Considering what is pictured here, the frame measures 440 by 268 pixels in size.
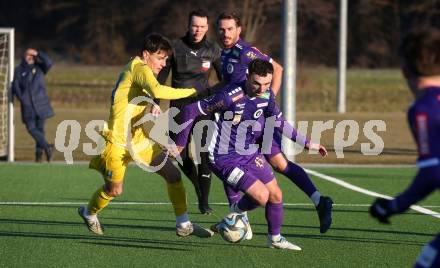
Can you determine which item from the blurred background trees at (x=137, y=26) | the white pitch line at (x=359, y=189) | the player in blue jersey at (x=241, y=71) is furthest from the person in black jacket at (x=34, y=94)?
the blurred background trees at (x=137, y=26)

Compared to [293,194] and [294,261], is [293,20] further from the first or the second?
[294,261]

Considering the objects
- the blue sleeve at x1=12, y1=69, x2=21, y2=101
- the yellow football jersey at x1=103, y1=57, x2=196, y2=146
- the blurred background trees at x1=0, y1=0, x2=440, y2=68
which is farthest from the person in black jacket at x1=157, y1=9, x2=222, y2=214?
the blurred background trees at x1=0, y1=0, x2=440, y2=68

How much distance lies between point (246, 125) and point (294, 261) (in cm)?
125

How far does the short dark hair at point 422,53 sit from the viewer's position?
17.4 feet

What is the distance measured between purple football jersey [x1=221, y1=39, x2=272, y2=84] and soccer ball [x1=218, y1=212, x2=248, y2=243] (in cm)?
169

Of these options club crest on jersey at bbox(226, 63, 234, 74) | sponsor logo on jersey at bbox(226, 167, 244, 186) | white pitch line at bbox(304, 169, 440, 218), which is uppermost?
club crest on jersey at bbox(226, 63, 234, 74)

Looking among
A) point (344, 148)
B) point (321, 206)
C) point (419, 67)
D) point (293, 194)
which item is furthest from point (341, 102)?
point (419, 67)

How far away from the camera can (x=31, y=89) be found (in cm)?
1705

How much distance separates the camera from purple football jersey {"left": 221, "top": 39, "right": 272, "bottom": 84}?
32.6ft

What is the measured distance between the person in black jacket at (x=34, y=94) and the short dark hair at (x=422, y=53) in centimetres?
1218

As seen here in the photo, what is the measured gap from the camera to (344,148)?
20.2m

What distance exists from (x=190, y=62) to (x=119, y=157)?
230 cm

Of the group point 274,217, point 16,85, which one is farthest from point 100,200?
point 16,85

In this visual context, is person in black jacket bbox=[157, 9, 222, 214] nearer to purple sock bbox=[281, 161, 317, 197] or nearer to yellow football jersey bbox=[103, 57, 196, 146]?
purple sock bbox=[281, 161, 317, 197]
